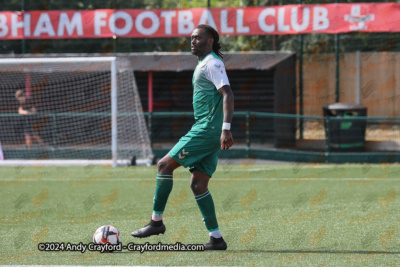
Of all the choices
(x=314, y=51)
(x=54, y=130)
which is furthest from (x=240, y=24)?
(x=314, y=51)

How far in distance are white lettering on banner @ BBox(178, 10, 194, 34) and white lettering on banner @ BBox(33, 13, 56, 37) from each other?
143 inches

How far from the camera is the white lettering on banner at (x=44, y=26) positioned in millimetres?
18438

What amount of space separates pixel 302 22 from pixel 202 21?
2.69m

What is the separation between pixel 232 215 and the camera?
8219 mm

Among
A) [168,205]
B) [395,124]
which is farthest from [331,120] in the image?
[168,205]

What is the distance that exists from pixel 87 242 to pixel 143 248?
26.7 inches

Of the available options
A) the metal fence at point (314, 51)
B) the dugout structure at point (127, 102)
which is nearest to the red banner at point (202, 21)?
the dugout structure at point (127, 102)

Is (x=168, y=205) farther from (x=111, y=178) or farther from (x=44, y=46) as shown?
(x=44, y=46)

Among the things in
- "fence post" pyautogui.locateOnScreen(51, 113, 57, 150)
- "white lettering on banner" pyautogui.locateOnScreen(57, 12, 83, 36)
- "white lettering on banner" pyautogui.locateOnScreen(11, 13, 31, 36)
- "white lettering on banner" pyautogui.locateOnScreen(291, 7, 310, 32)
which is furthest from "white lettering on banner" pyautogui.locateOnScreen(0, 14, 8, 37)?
"white lettering on banner" pyautogui.locateOnScreen(291, 7, 310, 32)

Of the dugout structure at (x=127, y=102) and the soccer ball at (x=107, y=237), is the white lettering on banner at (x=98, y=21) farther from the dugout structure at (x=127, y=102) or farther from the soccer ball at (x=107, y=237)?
the soccer ball at (x=107, y=237)

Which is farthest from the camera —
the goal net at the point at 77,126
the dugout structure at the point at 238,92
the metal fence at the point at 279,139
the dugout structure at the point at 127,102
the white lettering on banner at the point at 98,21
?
the white lettering on banner at the point at 98,21

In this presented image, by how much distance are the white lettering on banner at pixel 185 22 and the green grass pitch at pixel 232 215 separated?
527 centimetres

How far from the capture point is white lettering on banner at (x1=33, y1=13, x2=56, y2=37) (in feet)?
60.5

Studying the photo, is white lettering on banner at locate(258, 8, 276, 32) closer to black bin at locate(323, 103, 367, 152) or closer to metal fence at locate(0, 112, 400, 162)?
metal fence at locate(0, 112, 400, 162)
